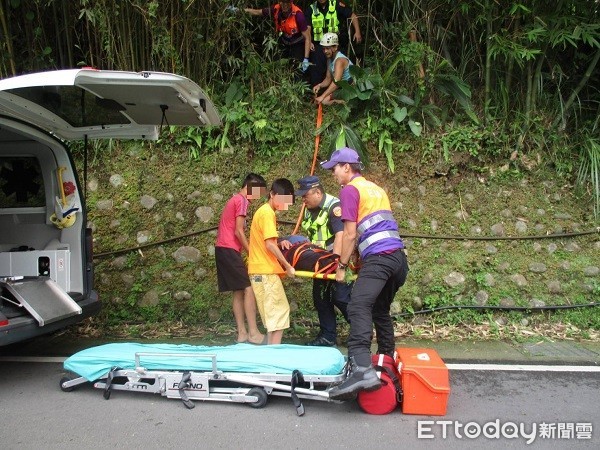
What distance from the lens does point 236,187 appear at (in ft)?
22.6

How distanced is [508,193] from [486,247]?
88 cm

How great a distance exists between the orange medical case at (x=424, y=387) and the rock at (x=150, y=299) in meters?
3.51

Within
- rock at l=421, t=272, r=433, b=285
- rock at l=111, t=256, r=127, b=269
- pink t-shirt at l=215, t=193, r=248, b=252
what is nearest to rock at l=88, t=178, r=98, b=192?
rock at l=111, t=256, r=127, b=269

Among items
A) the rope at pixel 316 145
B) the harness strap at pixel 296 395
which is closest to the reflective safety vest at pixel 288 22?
the rope at pixel 316 145

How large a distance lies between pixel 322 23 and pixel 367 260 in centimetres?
495

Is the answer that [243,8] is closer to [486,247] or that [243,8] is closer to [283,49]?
[283,49]

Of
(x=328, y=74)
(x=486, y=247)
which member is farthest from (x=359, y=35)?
(x=486, y=247)

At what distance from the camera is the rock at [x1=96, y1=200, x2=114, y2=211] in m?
6.71

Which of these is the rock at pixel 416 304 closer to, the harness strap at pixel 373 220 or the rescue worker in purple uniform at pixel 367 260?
the rescue worker in purple uniform at pixel 367 260

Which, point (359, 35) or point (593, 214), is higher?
point (359, 35)

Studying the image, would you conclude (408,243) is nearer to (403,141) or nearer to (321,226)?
(403,141)

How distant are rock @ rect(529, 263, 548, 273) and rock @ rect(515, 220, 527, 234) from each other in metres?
0.47

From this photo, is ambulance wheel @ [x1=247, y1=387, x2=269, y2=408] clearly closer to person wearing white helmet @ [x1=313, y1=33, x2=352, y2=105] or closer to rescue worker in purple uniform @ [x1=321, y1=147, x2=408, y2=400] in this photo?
rescue worker in purple uniform @ [x1=321, y1=147, x2=408, y2=400]

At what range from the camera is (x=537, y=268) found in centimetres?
629
